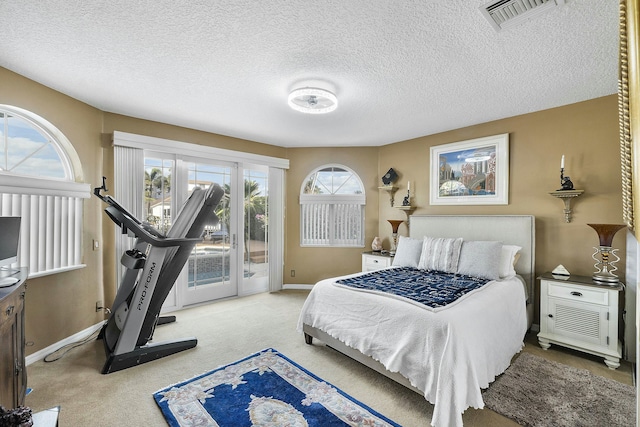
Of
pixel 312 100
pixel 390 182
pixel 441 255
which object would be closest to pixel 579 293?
pixel 441 255

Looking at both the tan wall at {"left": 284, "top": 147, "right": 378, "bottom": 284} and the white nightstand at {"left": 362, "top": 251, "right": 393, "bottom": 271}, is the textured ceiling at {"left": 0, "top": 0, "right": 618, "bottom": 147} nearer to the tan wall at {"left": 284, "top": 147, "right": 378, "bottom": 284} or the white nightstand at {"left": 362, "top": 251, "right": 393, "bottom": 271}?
the tan wall at {"left": 284, "top": 147, "right": 378, "bottom": 284}

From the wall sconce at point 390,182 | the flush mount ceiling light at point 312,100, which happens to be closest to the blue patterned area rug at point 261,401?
the flush mount ceiling light at point 312,100

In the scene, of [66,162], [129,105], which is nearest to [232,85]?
[129,105]

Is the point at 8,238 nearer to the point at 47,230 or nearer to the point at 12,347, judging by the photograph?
the point at 12,347

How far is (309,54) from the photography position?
2.25m

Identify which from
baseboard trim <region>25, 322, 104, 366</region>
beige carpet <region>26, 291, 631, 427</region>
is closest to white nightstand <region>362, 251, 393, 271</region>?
beige carpet <region>26, 291, 631, 427</region>

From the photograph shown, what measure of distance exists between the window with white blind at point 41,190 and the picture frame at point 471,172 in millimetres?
4528

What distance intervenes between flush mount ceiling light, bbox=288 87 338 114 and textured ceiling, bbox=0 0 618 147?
88mm

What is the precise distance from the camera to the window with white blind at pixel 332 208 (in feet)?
16.9

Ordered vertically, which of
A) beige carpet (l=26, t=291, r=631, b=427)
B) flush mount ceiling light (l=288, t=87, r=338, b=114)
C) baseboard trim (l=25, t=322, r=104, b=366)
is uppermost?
flush mount ceiling light (l=288, t=87, r=338, b=114)

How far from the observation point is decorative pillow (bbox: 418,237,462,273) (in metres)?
3.35

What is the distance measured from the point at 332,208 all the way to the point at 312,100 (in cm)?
248

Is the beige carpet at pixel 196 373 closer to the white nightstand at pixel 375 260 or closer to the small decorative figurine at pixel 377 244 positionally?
the white nightstand at pixel 375 260

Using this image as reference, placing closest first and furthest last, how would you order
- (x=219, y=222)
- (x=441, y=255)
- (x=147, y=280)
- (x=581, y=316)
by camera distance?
(x=147, y=280), (x=581, y=316), (x=441, y=255), (x=219, y=222)
